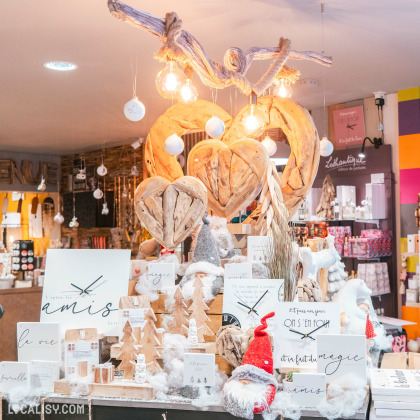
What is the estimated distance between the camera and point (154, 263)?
2.35 m

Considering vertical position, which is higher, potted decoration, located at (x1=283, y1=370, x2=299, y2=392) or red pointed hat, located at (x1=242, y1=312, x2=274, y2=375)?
red pointed hat, located at (x1=242, y1=312, x2=274, y2=375)

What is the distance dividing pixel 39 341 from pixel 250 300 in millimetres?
723

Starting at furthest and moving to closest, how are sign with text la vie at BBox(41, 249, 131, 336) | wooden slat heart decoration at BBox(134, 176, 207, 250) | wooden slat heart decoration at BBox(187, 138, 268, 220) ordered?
Answer: wooden slat heart decoration at BBox(187, 138, 268, 220), wooden slat heart decoration at BBox(134, 176, 207, 250), sign with text la vie at BBox(41, 249, 131, 336)

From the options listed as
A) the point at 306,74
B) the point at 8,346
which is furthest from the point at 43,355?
the point at 306,74

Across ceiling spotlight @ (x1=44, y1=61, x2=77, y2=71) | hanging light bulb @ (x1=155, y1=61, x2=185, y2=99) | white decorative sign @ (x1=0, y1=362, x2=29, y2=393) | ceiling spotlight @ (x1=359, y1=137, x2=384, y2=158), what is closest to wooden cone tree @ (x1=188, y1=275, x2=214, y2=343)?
white decorative sign @ (x1=0, y1=362, x2=29, y2=393)

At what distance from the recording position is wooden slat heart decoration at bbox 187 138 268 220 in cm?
244

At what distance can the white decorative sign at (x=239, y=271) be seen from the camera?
2189mm

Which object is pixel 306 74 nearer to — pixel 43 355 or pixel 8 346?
pixel 8 346

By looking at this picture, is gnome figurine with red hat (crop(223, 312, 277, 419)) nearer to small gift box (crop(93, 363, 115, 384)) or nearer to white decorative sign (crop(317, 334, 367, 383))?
white decorative sign (crop(317, 334, 367, 383))

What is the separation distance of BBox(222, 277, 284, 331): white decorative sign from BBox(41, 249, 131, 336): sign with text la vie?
0.39 m

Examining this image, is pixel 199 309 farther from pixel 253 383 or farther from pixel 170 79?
pixel 170 79

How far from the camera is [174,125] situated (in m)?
2.74

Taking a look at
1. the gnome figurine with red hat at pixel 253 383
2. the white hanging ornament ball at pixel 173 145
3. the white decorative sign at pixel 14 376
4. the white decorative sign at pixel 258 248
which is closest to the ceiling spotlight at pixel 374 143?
the white hanging ornament ball at pixel 173 145

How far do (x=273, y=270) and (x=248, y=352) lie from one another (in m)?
0.47
